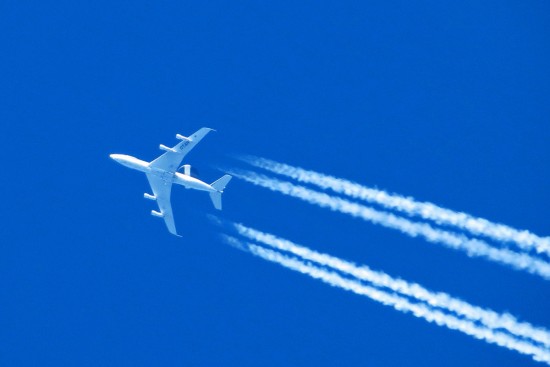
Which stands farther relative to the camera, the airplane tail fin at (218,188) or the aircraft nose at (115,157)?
the aircraft nose at (115,157)

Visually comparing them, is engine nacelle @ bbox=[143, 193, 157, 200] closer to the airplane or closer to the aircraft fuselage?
the airplane

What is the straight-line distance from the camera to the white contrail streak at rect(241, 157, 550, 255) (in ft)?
183

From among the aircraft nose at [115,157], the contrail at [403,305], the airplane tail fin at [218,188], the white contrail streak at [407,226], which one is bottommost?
the aircraft nose at [115,157]

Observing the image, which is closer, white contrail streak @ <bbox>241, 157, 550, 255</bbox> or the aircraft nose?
white contrail streak @ <bbox>241, 157, 550, 255</bbox>

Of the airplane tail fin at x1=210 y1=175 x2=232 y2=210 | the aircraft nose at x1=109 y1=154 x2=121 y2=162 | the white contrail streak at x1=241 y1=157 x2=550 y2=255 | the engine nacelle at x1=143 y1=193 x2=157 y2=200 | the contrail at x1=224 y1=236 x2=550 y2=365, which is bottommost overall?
the engine nacelle at x1=143 y1=193 x2=157 y2=200

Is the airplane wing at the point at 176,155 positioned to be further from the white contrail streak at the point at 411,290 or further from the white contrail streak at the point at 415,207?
the white contrail streak at the point at 411,290

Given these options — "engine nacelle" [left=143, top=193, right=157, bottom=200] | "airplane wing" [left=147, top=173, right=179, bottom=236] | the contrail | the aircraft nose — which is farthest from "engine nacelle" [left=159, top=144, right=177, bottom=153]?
the contrail

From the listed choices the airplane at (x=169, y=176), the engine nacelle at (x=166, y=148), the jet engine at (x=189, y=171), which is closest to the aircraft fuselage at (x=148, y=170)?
→ the airplane at (x=169, y=176)

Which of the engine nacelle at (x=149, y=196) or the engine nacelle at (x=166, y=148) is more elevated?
the engine nacelle at (x=166, y=148)

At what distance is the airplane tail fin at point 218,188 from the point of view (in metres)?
63.8

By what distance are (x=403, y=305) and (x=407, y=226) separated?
573 centimetres

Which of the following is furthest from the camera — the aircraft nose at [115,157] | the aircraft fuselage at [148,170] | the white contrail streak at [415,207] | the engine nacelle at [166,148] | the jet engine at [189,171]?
the aircraft nose at [115,157]

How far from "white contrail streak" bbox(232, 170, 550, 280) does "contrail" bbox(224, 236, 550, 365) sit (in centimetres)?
476

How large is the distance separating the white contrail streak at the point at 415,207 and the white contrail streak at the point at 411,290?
5080 millimetres
